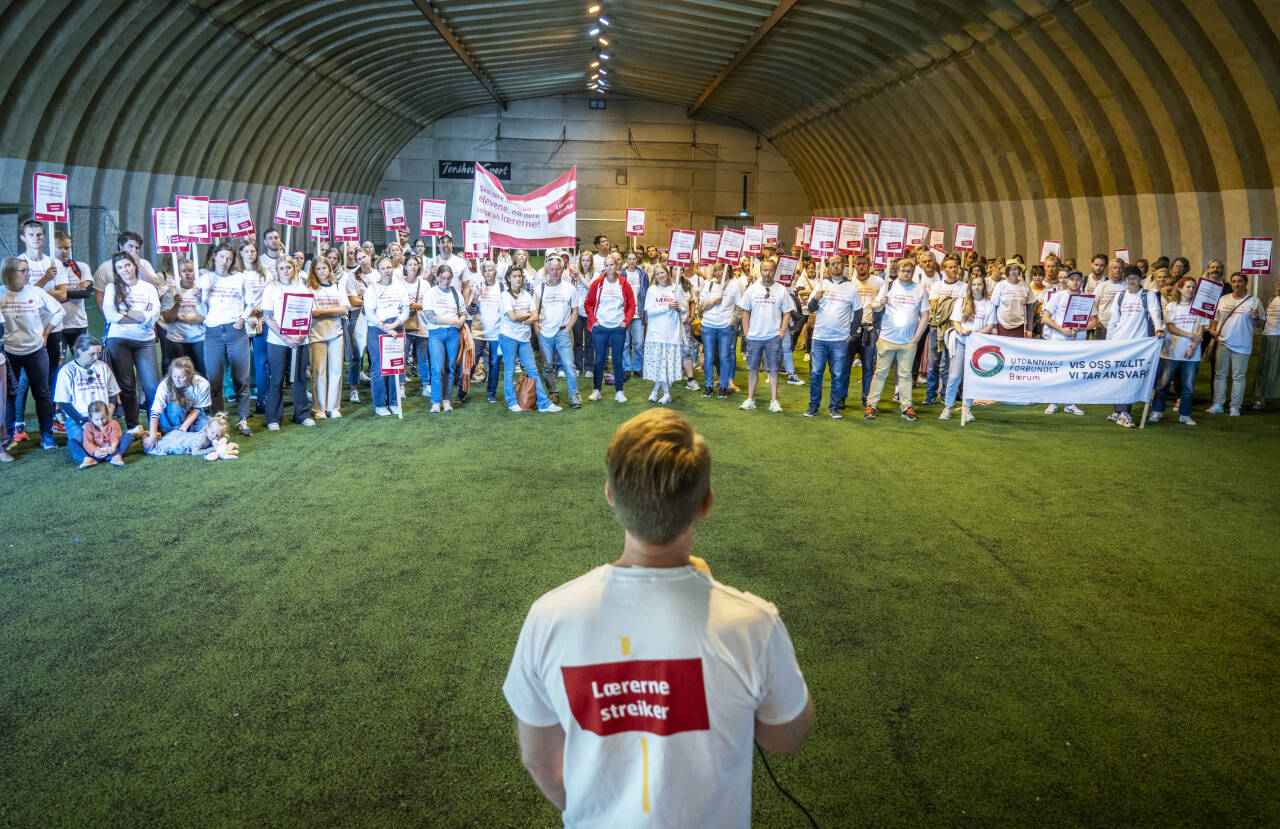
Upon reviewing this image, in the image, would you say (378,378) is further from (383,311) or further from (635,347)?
(635,347)

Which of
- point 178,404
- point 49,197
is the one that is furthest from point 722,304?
point 49,197

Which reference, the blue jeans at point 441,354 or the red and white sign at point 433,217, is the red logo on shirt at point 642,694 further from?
the red and white sign at point 433,217

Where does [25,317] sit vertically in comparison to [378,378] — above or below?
above

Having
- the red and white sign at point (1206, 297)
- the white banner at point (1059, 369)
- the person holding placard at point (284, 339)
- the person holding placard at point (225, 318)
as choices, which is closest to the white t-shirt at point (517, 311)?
the person holding placard at point (284, 339)

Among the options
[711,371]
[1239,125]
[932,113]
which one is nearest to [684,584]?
[711,371]

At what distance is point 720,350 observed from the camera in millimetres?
11898

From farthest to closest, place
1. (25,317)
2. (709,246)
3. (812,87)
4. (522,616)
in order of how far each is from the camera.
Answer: (812,87)
(709,246)
(25,317)
(522,616)

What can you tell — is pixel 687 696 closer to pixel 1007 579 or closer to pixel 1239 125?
pixel 1007 579

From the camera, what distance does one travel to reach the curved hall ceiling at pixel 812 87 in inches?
496

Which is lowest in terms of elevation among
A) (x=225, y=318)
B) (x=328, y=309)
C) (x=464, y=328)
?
(x=464, y=328)

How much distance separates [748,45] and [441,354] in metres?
13.7

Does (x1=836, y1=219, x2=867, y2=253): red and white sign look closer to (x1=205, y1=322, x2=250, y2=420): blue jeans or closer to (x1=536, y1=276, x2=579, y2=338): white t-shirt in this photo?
(x1=536, y1=276, x2=579, y2=338): white t-shirt

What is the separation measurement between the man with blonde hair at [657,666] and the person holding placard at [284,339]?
8215 millimetres

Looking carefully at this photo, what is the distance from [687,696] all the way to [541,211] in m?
11.8
